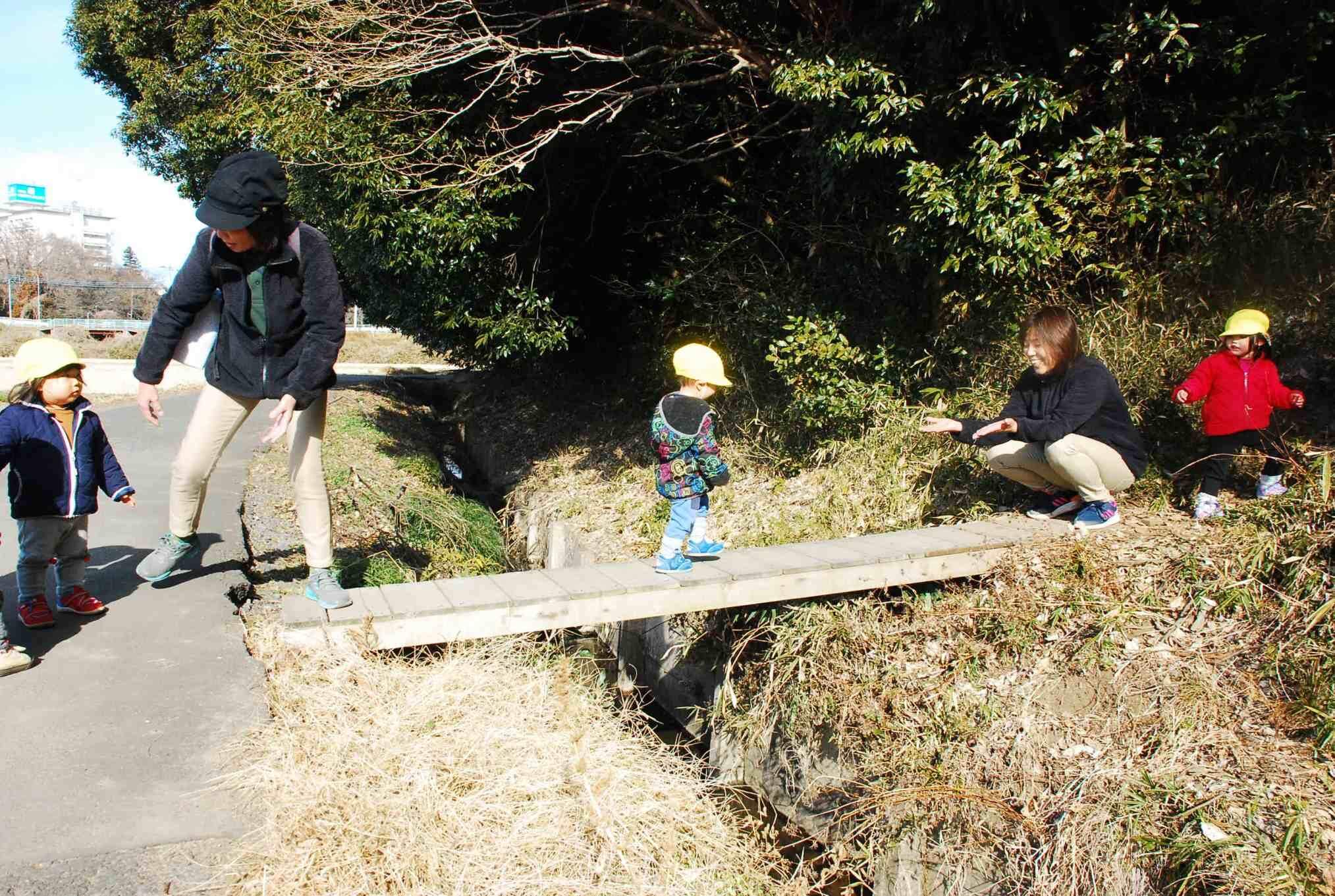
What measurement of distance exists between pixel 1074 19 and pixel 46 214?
5255 inches

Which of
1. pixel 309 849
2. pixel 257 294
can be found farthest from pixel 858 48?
pixel 309 849

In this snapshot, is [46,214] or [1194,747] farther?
[46,214]

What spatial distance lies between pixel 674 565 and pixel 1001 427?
2122 millimetres

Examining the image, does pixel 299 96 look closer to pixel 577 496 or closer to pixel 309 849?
pixel 577 496

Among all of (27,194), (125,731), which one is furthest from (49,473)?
(27,194)

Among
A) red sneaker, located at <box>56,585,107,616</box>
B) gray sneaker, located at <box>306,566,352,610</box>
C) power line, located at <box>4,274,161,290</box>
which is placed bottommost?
red sneaker, located at <box>56,585,107,616</box>

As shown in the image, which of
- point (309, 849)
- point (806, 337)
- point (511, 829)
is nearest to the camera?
point (309, 849)

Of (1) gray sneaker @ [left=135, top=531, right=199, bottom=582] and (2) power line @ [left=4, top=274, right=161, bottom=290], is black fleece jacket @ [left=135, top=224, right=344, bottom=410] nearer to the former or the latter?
(1) gray sneaker @ [left=135, top=531, right=199, bottom=582]

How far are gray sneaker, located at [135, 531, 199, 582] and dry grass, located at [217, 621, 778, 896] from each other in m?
0.61

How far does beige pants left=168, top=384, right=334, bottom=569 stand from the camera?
4.18m

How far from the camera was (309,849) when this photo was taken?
284 centimetres

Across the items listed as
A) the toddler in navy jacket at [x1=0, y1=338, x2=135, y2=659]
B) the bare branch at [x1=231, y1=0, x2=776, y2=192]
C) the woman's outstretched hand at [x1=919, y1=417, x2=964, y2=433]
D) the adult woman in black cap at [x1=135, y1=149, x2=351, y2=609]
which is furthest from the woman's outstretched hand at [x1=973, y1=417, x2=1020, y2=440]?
the toddler in navy jacket at [x1=0, y1=338, x2=135, y2=659]

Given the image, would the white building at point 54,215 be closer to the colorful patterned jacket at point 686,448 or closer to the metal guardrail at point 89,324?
the metal guardrail at point 89,324

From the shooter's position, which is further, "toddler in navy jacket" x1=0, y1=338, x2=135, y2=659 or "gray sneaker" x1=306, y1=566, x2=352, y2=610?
"toddler in navy jacket" x1=0, y1=338, x2=135, y2=659
